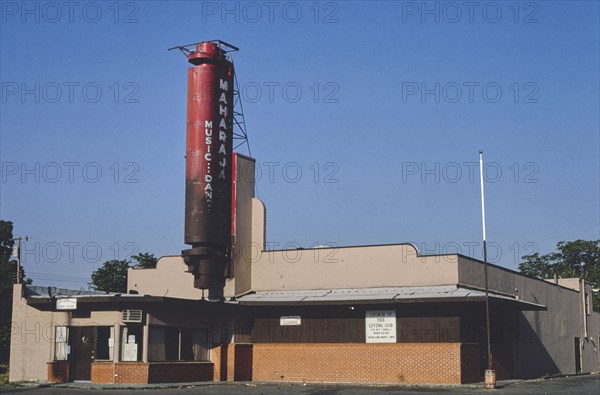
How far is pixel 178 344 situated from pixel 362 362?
9.09m

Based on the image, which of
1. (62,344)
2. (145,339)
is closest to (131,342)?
(145,339)

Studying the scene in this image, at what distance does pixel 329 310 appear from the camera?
136ft

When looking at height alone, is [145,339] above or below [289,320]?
below

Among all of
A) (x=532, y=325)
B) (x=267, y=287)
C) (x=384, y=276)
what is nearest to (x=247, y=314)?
(x=267, y=287)

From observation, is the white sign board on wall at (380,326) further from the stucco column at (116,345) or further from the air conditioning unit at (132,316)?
the stucco column at (116,345)

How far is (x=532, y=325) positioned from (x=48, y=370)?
94.2 feet

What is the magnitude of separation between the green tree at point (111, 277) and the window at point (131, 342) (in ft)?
165

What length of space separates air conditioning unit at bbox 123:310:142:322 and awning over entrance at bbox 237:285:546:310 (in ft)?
19.8

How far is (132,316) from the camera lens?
3762 centimetres

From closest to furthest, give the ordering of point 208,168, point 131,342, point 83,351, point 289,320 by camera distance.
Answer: point 131,342, point 83,351, point 289,320, point 208,168

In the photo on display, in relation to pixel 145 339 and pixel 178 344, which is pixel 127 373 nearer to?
pixel 145 339

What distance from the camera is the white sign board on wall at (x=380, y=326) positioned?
3966 centimetres

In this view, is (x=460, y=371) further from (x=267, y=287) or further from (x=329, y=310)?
(x=267, y=287)

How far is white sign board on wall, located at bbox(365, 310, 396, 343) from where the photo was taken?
39.7 metres
